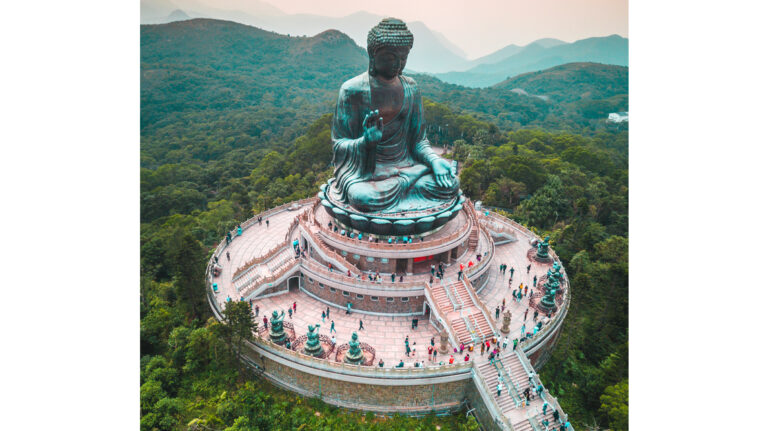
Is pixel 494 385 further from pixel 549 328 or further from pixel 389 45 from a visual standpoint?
pixel 389 45

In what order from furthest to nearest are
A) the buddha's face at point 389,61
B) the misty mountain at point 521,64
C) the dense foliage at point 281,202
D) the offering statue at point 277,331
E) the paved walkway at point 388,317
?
the misty mountain at point 521,64, the buddha's face at point 389,61, the paved walkway at point 388,317, the offering statue at point 277,331, the dense foliage at point 281,202

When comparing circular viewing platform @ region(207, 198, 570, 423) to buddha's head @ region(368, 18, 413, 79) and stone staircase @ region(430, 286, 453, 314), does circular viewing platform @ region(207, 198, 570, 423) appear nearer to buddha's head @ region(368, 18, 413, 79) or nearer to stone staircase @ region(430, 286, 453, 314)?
stone staircase @ region(430, 286, 453, 314)

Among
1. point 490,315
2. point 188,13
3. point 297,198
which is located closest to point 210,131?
point 188,13

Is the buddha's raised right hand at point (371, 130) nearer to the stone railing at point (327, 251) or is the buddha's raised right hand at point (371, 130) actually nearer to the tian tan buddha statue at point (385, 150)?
the tian tan buddha statue at point (385, 150)

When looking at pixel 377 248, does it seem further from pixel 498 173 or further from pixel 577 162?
pixel 577 162

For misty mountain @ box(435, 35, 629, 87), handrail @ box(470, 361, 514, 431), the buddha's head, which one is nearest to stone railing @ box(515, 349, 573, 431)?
handrail @ box(470, 361, 514, 431)

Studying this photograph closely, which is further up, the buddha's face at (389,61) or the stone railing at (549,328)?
the buddha's face at (389,61)

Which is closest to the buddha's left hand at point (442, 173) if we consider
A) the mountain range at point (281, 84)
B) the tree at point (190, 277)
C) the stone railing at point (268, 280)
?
the stone railing at point (268, 280)
